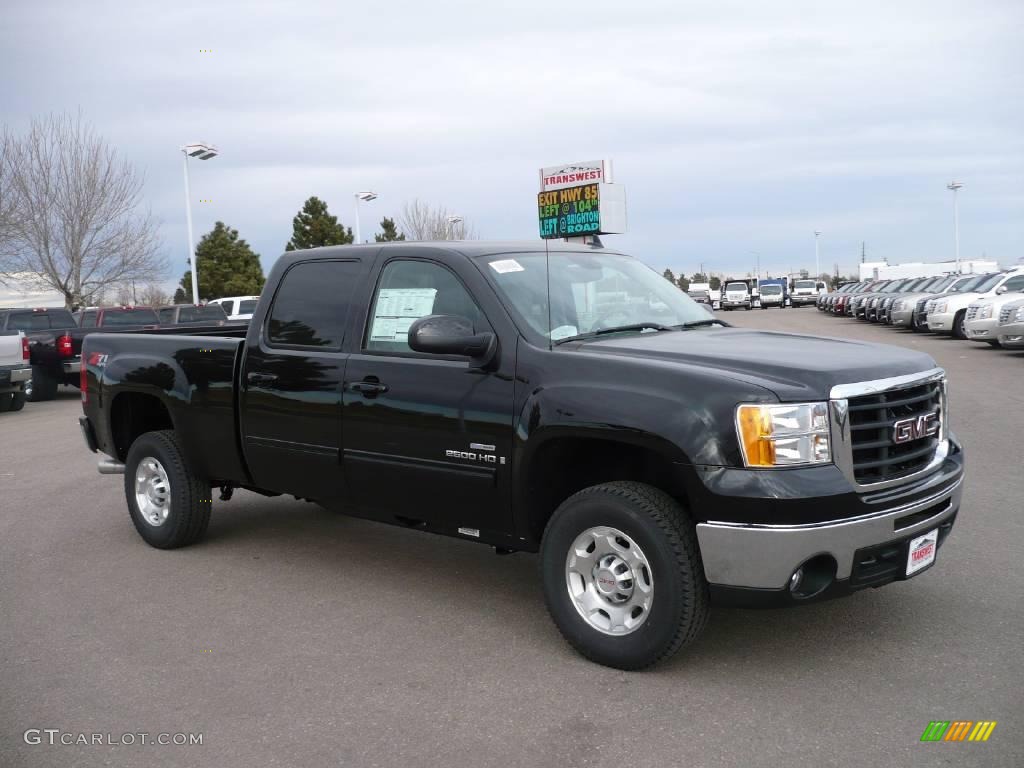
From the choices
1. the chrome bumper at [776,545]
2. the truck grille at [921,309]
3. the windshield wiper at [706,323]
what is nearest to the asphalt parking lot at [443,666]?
the chrome bumper at [776,545]

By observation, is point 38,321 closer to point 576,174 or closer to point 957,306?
point 957,306

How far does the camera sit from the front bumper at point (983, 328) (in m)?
20.8

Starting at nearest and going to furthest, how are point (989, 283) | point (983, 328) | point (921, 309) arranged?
point (983, 328) < point (989, 283) < point (921, 309)

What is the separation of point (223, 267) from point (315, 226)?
569 cm

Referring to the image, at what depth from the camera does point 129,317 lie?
21734 mm

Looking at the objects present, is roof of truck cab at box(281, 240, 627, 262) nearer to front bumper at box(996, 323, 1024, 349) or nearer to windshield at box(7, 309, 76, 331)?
front bumper at box(996, 323, 1024, 349)

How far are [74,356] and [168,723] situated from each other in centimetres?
1645

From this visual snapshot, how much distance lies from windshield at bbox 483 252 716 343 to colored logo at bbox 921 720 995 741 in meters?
2.35

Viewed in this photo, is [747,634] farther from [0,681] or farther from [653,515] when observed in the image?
[0,681]

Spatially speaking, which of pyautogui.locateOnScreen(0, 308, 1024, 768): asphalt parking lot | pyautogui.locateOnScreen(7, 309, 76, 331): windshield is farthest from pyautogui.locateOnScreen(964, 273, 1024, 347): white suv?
pyautogui.locateOnScreen(7, 309, 76, 331): windshield

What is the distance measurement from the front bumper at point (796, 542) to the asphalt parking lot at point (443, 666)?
0.44m

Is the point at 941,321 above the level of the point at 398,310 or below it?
below

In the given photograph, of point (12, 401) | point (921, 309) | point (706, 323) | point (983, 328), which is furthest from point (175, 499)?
point (921, 309)

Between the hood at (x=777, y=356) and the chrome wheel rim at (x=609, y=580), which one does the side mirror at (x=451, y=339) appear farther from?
the chrome wheel rim at (x=609, y=580)
